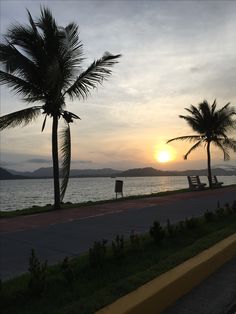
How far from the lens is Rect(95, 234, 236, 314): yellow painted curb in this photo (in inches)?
166

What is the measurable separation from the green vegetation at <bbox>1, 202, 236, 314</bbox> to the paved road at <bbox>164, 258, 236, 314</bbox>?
54cm

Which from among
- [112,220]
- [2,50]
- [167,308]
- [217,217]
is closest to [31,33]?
[2,50]

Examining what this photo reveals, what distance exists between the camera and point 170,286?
4852 mm

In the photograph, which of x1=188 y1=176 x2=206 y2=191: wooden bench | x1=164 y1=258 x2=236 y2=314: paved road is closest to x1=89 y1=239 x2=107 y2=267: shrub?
x1=164 y1=258 x2=236 y2=314: paved road

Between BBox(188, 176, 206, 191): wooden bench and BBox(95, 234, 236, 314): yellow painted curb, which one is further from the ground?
BBox(188, 176, 206, 191): wooden bench

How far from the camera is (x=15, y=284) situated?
512 cm

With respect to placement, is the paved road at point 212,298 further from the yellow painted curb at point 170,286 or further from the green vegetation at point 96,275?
the green vegetation at point 96,275

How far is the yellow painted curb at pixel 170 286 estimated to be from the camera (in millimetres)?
4211

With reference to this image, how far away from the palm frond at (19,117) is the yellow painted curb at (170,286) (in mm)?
10507

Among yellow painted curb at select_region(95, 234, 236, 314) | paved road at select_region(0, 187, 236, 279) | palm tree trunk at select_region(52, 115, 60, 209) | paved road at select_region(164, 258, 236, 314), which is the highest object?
Result: palm tree trunk at select_region(52, 115, 60, 209)

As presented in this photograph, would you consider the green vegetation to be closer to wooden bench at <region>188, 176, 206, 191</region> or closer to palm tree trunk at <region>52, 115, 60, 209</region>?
palm tree trunk at <region>52, 115, 60, 209</region>

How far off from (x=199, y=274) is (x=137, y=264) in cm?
93

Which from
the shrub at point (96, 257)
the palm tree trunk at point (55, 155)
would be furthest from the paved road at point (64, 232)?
the palm tree trunk at point (55, 155)

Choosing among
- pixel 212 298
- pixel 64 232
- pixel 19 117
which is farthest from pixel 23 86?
pixel 212 298
